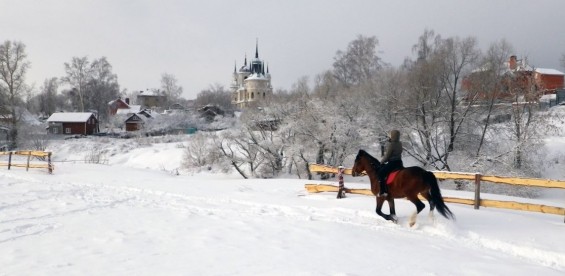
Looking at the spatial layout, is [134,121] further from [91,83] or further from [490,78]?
[490,78]

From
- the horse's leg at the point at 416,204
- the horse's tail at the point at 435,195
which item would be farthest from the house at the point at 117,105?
the horse's tail at the point at 435,195

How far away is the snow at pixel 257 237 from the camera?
622cm

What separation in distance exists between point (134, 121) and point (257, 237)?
70.6 m

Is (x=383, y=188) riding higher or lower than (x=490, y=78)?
lower

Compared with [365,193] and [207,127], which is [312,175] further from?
[207,127]

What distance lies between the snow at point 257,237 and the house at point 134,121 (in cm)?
6175

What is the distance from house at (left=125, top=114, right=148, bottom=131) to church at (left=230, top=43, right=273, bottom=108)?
36736 millimetres

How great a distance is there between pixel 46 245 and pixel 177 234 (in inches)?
90.5

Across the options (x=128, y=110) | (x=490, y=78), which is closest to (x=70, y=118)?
(x=128, y=110)

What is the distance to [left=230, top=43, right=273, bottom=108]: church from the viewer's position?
114m

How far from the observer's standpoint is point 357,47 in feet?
162

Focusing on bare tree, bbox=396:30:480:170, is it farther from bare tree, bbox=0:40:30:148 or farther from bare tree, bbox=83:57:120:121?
bare tree, bbox=83:57:120:121

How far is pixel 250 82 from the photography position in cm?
11506

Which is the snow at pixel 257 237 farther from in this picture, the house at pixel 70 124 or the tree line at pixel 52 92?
the house at pixel 70 124
